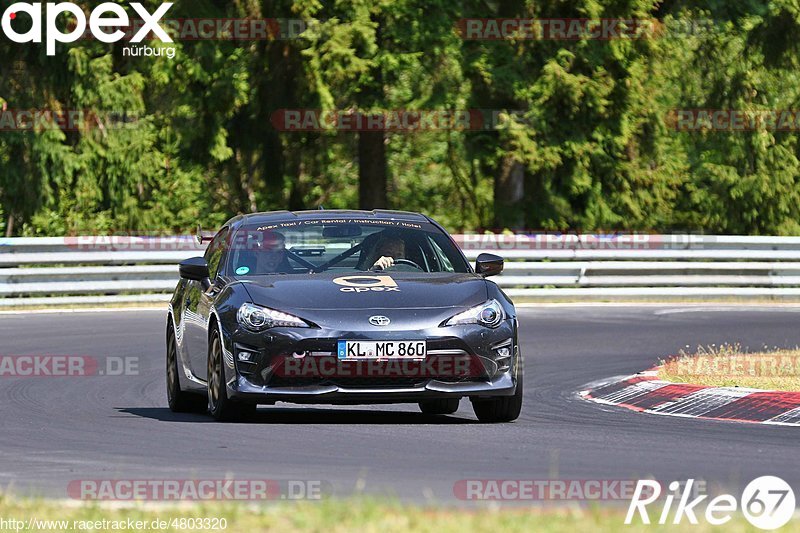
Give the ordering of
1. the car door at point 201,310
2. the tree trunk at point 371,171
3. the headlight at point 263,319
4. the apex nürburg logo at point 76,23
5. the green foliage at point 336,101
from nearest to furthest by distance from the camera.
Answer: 1. the headlight at point 263,319
2. the car door at point 201,310
3. the apex nürburg logo at point 76,23
4. the green foliage at point 336,101
5. the tree trunk at point 371,171

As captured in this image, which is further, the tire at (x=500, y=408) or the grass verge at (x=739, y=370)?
the grass verge at (x=739, y=370)

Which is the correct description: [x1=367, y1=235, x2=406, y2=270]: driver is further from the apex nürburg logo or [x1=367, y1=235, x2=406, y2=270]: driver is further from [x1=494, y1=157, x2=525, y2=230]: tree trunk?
[x1=494, y1=157, x2=525, y2=230]: tree trunk

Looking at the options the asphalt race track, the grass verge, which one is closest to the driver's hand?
the asphalt race track

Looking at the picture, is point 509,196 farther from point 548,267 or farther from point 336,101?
point 548,267

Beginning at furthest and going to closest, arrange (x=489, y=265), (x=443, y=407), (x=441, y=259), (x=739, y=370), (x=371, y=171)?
(x=371, y=171) < (x=739, y=370) < (x=443, y=407) < (x=441, y=259) < (x=489, y=265)

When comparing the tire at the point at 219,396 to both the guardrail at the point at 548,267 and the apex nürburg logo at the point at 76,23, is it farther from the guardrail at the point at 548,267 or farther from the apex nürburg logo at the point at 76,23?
the apex nürburg logo at the point at 76,23

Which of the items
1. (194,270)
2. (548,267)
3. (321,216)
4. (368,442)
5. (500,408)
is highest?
(321,216)

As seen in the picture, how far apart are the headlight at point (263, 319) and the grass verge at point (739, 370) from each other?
412 cm

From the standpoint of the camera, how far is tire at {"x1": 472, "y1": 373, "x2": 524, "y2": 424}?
11.2 m

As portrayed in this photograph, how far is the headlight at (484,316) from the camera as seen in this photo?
10.7 m

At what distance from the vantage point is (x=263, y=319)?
10.7m

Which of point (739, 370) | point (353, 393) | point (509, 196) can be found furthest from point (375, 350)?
point (509, 196)

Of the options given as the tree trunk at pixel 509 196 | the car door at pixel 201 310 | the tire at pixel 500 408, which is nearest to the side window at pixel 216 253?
the car door at pixel 201 310

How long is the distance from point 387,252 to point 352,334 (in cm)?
157
